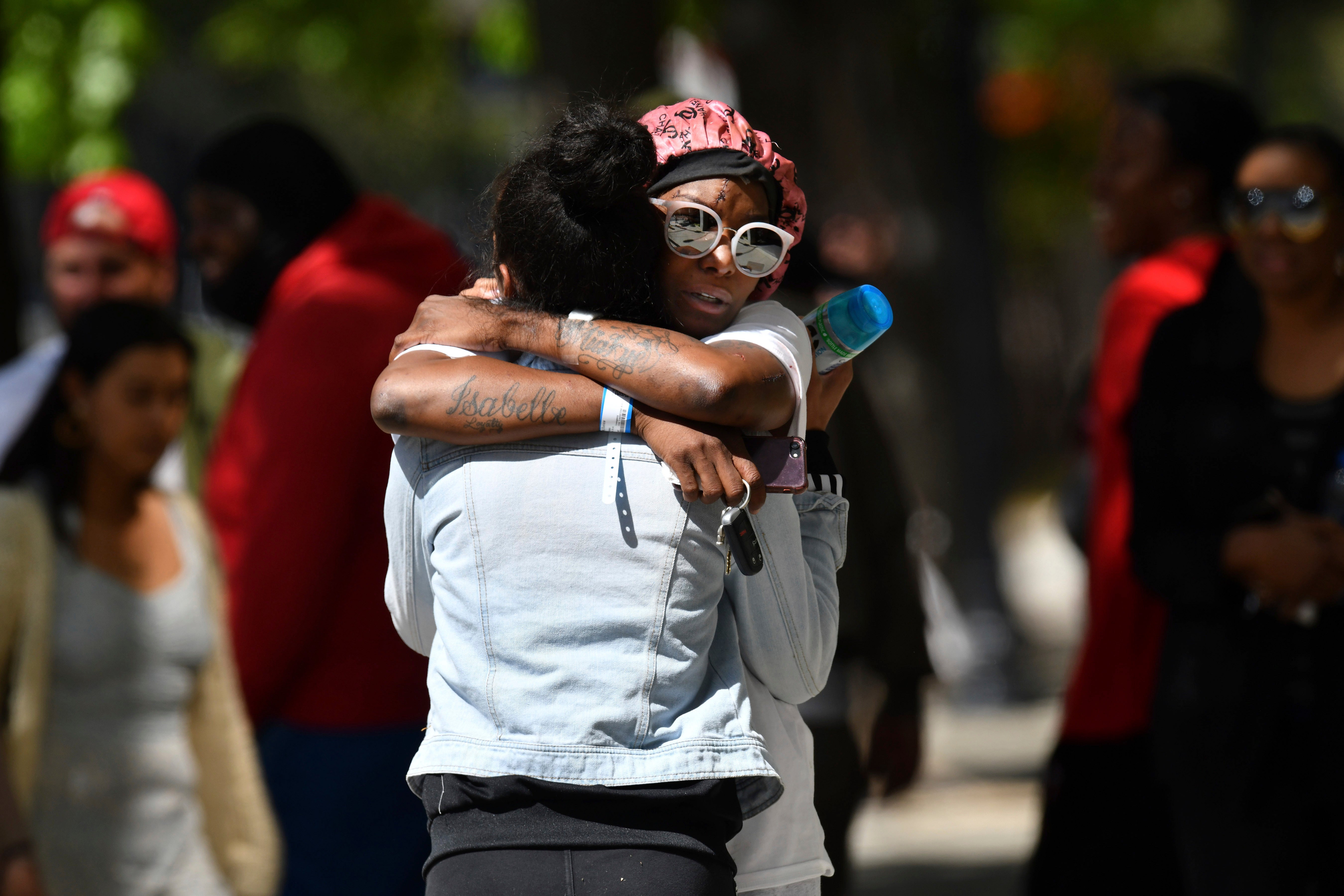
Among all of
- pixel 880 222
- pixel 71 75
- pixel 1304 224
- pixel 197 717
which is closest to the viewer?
pixel 1304 224

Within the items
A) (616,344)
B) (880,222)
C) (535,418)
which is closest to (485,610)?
(535,418)

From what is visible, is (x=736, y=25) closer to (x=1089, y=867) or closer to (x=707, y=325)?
(x=1089, y=867)

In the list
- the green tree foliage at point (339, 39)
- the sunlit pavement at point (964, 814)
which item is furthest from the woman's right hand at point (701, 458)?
the green tree foliage at point (339, 39)

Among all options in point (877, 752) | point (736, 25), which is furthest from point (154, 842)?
point (736, 25)

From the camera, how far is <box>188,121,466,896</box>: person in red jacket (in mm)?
3234

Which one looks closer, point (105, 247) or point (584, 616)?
point (584, 616)

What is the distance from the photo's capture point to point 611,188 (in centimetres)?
186

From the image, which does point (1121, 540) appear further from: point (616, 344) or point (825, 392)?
point (616, 344)

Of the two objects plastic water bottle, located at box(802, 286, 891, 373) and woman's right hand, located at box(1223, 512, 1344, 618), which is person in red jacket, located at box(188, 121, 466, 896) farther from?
woman's right hand, located at box(1223, 512, 1344, 618)

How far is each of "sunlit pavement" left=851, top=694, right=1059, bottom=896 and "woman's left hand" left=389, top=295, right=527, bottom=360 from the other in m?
3.91

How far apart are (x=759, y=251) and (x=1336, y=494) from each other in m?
1.83

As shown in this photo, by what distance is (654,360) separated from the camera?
1.82 m

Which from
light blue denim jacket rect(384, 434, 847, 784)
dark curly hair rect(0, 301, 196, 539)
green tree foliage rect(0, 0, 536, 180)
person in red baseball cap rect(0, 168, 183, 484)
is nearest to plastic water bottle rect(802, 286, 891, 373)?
light blue denim jacket rect(384, 434, 847, 784)

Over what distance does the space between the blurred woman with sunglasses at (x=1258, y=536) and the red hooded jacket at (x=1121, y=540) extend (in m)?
0.16
